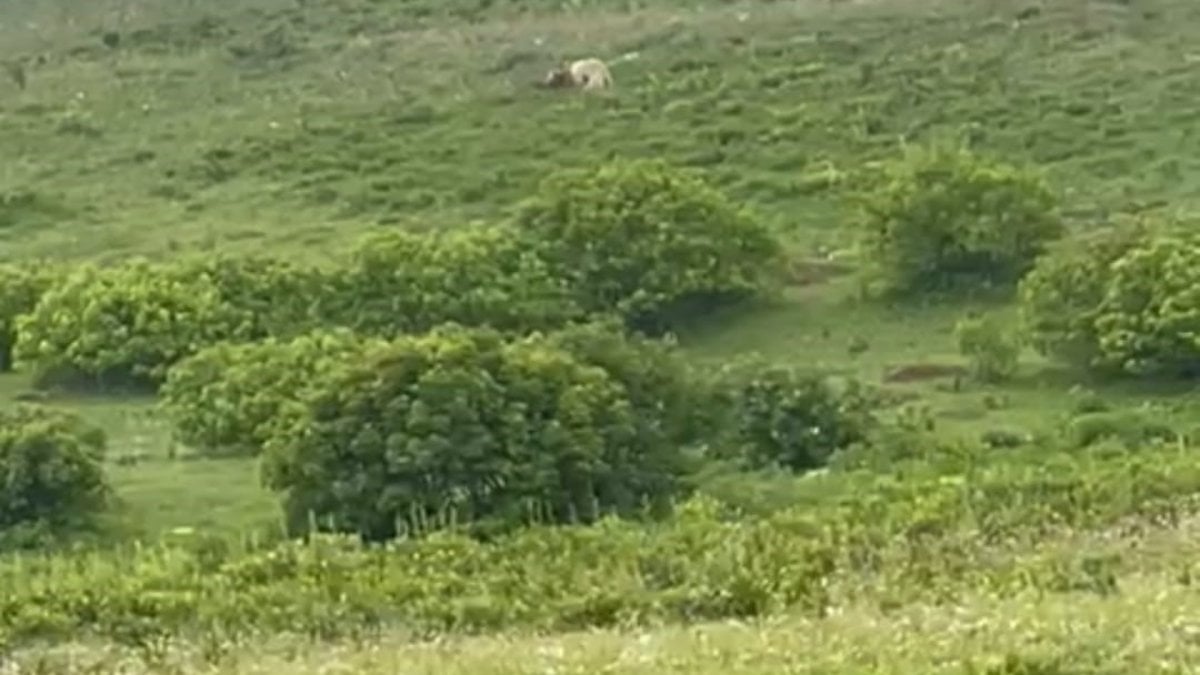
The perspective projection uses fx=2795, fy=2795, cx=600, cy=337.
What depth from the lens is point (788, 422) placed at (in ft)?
141

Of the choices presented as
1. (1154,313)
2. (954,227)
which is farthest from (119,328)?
(1154,313)

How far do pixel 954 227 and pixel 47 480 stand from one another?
23.0 meters

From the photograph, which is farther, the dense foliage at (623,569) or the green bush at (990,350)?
the green bush at (990,350)

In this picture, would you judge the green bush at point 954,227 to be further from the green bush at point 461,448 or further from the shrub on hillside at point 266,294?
the green bush at point 461,448

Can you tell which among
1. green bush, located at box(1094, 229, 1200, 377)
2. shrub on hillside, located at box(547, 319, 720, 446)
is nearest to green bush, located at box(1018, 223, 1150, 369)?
green bush, located at box(1094, 229, 1200, 377)

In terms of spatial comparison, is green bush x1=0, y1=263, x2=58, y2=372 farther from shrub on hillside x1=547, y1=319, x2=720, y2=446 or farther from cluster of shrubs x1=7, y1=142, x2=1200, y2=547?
shrub on hillside x1=547, y1=319, x2=720, y2=446

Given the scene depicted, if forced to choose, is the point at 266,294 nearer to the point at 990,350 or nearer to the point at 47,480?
the point at 990,350

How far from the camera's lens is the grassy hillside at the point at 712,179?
66.6ft

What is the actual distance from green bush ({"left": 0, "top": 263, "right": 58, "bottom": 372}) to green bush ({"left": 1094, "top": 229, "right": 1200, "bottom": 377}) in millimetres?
22282

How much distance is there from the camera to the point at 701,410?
44.0 metres

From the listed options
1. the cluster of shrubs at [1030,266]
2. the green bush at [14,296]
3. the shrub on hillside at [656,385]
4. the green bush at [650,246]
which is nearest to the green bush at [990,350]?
the cluster of shrubs at [1030,266]

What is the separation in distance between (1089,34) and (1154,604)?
69.8 metres

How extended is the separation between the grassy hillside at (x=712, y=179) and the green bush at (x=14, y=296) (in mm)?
1642

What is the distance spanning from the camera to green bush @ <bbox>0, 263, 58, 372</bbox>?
57.4m
